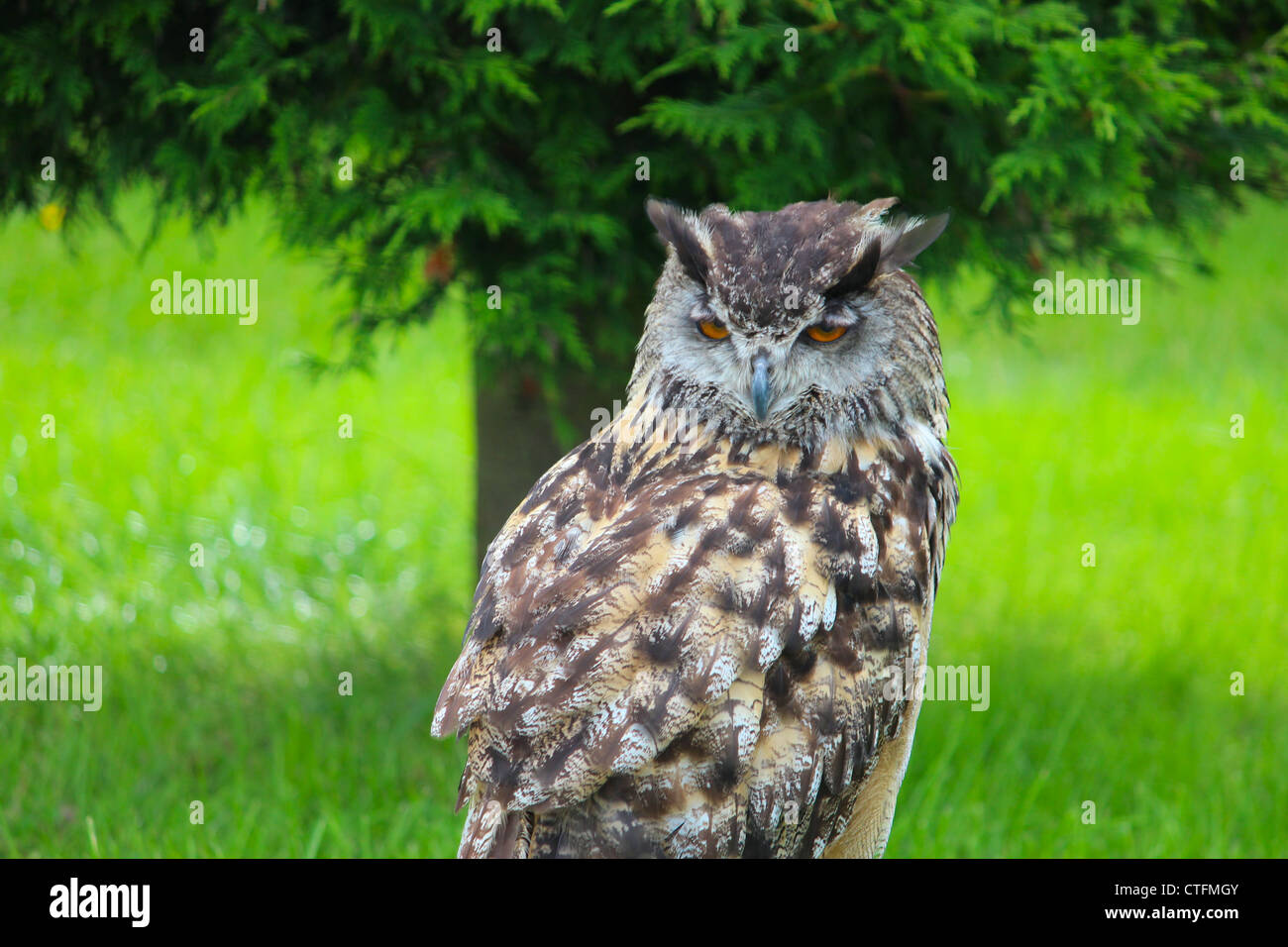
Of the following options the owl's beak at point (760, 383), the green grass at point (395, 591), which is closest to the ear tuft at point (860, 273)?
the owl's beak at point (760, 383)

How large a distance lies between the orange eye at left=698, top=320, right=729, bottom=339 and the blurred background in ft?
2.80

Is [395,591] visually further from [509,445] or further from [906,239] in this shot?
[906,239]

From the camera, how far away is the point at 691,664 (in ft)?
7.59

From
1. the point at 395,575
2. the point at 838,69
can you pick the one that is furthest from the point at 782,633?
the point at 395,575

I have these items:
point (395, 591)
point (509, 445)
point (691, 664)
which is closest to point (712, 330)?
point (691, 664)

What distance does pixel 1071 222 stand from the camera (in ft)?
13.0

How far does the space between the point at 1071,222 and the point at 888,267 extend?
1652 millimetres

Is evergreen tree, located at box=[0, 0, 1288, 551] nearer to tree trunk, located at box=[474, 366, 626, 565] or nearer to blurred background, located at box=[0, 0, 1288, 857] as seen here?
blurred background, located at box=[0, 0, 1288, 857]

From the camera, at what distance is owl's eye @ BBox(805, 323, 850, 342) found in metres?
2.52

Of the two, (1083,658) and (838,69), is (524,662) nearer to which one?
(838,69)

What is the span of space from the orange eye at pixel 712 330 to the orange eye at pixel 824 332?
0.57ft

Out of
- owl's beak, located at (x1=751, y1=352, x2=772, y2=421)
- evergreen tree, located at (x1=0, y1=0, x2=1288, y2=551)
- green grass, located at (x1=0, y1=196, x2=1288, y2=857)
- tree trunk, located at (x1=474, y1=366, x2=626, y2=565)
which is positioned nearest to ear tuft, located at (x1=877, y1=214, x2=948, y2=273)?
owl's beak, located at (x1=751, y1=352, x2=772, y2=421)

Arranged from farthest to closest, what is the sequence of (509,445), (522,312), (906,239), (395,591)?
(395,591), (509,445), (522,312), (906,239)

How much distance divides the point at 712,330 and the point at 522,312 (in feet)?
3.42
